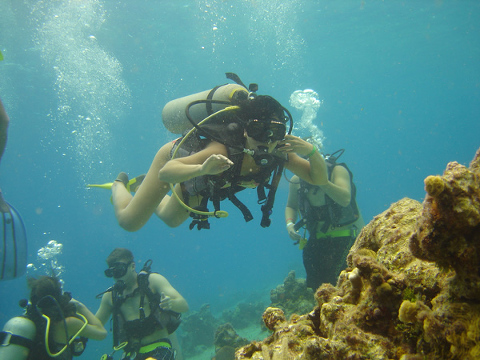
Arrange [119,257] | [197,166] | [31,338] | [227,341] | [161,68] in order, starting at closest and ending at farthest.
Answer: [197,166] < [31,338] < [119,257] < [227,341] < [161,68]

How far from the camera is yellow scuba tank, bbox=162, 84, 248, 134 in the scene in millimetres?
3572

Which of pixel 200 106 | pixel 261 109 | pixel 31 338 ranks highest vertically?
pixel 200 106

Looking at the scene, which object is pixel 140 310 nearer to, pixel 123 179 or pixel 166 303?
pixel 166 303

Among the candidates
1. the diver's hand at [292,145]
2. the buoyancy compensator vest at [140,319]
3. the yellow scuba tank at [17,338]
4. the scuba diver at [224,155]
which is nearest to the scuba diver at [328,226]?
the scuba diver at [224,155]

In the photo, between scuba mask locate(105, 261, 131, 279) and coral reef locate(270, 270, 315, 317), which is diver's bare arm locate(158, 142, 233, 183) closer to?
scuba mask locate(105, 261, 131, 279)

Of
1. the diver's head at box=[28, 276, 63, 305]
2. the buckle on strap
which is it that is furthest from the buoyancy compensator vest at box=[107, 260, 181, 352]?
the buckle on strap

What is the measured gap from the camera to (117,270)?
5801mm

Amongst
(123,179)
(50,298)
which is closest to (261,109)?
(123,179)

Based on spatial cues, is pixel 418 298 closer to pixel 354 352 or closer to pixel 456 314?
pixel 456 314

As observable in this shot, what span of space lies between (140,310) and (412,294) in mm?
5691

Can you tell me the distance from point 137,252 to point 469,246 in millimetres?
103868

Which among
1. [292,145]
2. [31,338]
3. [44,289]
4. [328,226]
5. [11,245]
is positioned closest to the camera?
[292,145]

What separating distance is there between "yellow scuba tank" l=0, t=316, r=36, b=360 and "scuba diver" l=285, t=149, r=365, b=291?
17.2 feet

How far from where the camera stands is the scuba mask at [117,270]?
5.79 metres
